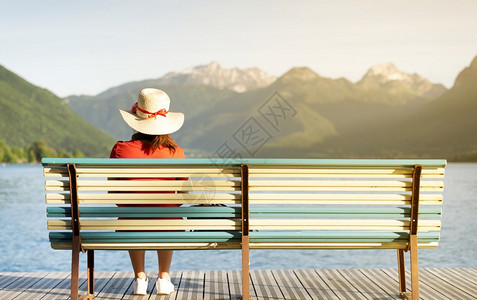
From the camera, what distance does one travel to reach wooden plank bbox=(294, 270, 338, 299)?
3.77 m

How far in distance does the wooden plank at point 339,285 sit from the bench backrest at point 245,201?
58cm

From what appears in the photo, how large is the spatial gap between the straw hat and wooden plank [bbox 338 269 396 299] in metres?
1.53

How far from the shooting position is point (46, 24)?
134 meters

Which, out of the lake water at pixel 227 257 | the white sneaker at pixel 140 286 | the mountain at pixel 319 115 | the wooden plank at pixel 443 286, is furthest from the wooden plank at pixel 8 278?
the mountain at pixel 319 115

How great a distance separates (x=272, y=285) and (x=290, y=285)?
114 mm

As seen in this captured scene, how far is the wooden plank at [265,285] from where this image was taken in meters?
3.76

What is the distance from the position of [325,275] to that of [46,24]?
139 m

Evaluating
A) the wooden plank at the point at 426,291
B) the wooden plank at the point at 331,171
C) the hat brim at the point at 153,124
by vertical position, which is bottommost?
the wooden plank at the point at 426,291

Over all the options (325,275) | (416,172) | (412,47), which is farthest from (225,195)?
(412,47)

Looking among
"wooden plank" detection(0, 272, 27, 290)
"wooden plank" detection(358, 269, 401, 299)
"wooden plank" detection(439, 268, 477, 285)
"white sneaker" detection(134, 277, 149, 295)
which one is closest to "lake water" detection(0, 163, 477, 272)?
"wooden plank" detection(0, 272, 27, 290)

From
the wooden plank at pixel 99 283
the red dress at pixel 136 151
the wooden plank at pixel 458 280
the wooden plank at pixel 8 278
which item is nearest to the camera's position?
the red dress at pixel 136 151

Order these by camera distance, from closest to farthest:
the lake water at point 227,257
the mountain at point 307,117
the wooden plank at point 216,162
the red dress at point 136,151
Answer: the wooden plank at point 216,162, the red dress at point 136,151, the lake water at point 227,257, the mountain at point 307,117

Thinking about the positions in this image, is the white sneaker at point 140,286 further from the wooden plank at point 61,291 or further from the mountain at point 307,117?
the mountain at point 307,117

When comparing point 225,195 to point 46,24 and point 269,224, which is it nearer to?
point 269,224
